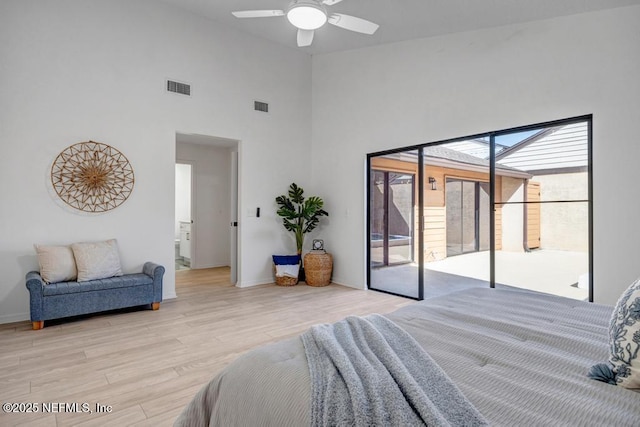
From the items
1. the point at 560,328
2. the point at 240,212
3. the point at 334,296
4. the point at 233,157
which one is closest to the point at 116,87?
the point at 233,157

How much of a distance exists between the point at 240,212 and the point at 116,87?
2.35 metres

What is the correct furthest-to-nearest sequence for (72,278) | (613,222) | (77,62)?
(77,62) → (72,278) → (613,222)

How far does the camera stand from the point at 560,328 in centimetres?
160

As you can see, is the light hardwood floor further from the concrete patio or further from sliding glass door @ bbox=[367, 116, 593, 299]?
sliding glass door @ bbox=[367, 116, 593, 299]

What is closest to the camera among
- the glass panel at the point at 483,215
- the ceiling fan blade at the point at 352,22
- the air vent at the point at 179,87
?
the ceiling fan blade at the point at 352,22

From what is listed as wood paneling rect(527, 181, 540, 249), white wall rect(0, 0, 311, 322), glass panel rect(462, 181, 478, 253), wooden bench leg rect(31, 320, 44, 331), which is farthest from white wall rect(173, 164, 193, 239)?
wood paneling rect(527, 181, 540, 249)

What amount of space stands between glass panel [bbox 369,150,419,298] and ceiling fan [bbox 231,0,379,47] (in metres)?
1.97

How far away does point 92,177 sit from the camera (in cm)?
418

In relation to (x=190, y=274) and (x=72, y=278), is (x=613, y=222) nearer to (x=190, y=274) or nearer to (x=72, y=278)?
(x=72, y=278)

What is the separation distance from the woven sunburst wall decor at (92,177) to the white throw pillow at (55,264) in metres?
0.60

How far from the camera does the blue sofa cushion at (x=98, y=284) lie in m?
3.54

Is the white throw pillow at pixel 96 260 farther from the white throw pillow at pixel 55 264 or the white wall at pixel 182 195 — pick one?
the white wall at pixel 182 195

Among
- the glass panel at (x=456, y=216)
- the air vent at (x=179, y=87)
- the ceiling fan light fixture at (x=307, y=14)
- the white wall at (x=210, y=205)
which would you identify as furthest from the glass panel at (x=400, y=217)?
the white wall at (x=210, y=205)

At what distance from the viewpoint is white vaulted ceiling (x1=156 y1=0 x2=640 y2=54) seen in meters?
3.31
